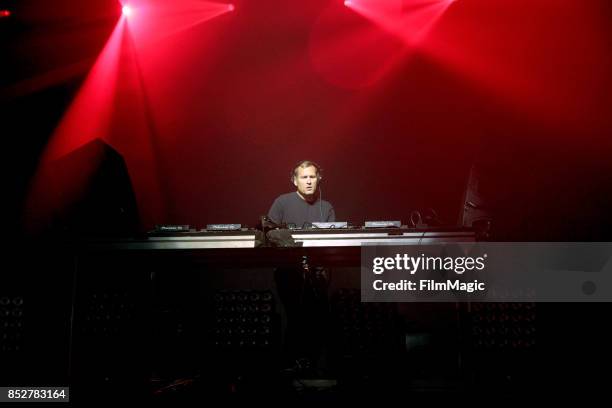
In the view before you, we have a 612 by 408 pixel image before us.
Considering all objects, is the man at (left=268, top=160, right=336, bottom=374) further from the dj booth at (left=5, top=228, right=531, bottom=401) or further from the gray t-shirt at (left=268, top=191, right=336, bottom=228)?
the gray t-shirt at (left=268, top=191, right=336, bottom=228)

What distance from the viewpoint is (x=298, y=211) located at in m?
3.98

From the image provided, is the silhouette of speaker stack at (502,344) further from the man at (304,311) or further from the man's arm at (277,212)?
the man's arm at (277,212)

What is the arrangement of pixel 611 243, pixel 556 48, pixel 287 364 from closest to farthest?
pixel 611 243 → pixel 287 364 → pixel 556 48

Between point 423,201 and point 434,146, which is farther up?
point 434,146

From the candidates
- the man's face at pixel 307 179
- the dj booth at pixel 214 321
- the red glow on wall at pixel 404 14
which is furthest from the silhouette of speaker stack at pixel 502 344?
the red glow on wall at pixel 404 14

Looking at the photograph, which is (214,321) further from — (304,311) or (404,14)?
(404,14)

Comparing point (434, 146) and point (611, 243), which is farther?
point (434, 146)

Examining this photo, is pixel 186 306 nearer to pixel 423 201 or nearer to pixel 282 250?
pixel 282 250

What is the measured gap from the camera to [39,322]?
7.99ft

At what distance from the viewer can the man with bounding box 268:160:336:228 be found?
3.91m

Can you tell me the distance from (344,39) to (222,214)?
2.81 meters

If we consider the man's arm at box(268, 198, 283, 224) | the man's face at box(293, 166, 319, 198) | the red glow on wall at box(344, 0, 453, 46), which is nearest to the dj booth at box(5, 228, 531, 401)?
the man's arm at box(268, 198, 283, 224)

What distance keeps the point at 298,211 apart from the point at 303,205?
0.09 m

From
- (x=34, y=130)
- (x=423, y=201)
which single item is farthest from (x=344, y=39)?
(x=34, y=130)
